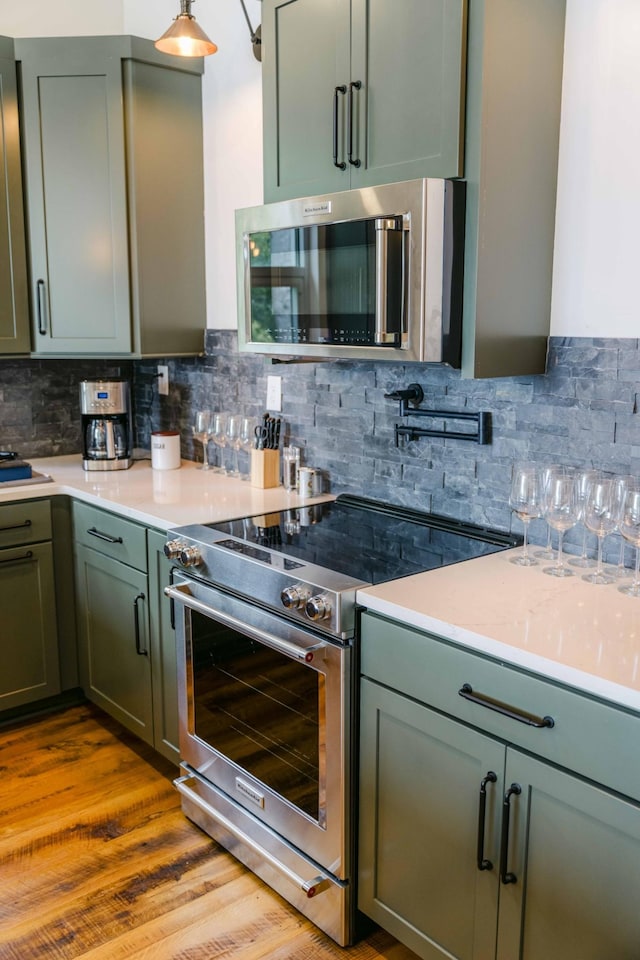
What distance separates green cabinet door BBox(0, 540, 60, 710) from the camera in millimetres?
2898

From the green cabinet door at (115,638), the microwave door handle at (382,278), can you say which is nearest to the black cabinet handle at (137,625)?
the green cabinet door at (115,638)

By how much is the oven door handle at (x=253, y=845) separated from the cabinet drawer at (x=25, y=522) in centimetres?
102

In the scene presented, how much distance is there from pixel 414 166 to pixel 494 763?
1340mm

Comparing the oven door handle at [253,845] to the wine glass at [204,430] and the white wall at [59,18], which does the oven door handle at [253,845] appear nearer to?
the wine glass at [204,430]

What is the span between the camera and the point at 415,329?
6.29 ft

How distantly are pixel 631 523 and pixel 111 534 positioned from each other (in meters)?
1.65

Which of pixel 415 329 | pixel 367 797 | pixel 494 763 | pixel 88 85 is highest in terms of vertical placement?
pixel 88 85

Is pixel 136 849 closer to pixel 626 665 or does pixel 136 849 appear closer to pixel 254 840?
pixel 254 840

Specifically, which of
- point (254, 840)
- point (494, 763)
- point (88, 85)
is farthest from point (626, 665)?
point (88, 85)

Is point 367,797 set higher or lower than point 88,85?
lower

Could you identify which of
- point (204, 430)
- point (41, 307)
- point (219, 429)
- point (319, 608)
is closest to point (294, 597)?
point (319, 608)

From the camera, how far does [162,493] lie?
2.81 meters

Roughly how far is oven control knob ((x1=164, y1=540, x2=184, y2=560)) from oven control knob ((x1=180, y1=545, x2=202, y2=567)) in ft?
0.05

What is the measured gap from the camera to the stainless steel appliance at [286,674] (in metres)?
1.87
